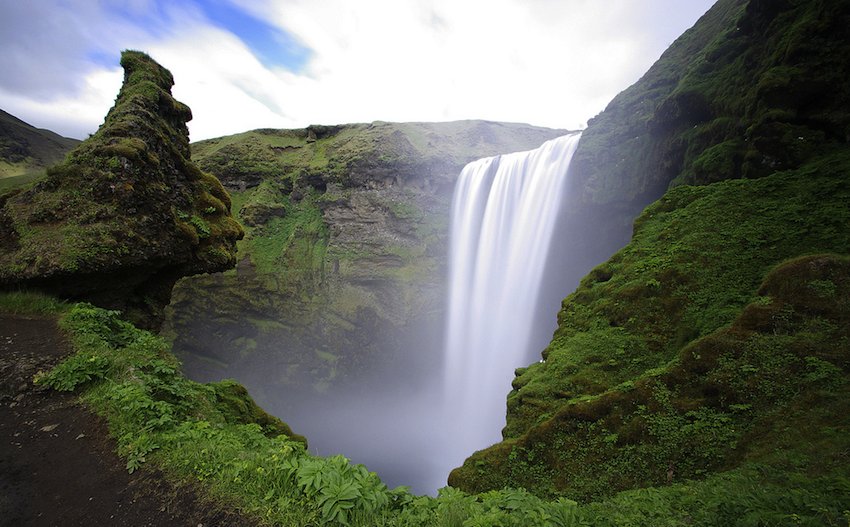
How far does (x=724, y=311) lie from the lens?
730 cm

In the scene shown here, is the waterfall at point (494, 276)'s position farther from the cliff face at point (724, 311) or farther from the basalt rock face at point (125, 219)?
the basalt rock face at point (125, 219)

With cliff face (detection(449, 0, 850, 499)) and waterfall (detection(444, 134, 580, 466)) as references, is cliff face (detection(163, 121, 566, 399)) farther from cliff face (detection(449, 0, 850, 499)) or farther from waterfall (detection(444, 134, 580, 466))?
cliff face (detection(449, 0, 850, 499))

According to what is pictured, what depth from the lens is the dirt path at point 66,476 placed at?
3334 millimetres

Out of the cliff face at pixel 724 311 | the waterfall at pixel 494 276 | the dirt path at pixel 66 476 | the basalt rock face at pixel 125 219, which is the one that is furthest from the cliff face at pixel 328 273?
the dirt path at pixel 66 476

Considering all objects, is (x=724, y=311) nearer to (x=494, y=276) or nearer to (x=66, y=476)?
(x=66, y=476)

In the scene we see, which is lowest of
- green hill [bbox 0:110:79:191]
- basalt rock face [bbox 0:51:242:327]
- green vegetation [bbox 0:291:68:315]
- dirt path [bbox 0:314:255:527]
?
dirt path [bbox 0:314:255:527]

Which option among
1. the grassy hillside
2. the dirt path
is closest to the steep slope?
the dirt path

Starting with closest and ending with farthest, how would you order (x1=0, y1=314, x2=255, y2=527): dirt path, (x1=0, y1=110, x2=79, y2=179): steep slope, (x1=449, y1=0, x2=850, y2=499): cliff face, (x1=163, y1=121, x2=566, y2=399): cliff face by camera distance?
(x1=0, y1=314, x2=255, y2=527): dirt path, (x1=449, y1=0, x2=850, y2=499): cliff face, (x1=163, y1=121, x2=566, y2=399): cliff face, (x1=0, y1=110, x2=79, y2=179): steep slope

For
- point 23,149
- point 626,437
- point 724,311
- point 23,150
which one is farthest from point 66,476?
point 23,149

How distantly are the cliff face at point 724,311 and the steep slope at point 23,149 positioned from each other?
66.5 m

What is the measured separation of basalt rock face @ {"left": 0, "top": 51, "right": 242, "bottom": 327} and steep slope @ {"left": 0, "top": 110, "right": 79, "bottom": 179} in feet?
179

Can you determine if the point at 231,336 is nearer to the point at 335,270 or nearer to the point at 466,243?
the point at 335,270

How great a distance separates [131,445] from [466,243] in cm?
2977

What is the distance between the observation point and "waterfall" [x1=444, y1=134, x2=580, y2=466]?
24906 mm
